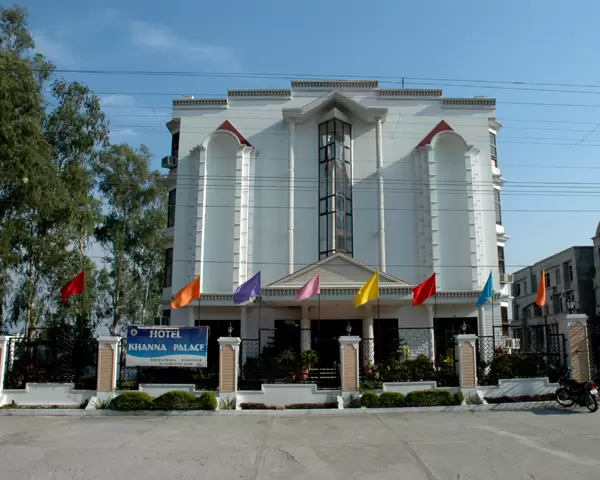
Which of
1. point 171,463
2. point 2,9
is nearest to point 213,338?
point 171,463

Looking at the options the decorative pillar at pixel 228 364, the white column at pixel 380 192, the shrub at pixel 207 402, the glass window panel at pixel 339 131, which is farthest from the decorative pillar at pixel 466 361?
the glass window panel at pixel 339 131

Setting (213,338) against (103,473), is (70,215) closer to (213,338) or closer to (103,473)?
(213,338)

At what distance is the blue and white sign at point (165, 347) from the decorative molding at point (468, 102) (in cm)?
1687

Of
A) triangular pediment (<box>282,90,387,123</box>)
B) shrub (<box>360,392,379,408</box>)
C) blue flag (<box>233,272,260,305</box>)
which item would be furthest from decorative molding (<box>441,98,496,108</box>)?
shrub (<box>360,392,379,408</box>)

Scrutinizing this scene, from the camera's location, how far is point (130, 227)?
A: 111 feet

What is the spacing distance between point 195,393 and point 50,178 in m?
11.2

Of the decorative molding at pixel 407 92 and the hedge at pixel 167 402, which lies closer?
the hedge at pixel 167 402

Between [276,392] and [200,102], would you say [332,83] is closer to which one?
[200,102]

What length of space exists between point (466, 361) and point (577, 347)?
3550mm

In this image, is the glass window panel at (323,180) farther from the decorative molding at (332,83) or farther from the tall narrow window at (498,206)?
the tall narrow window at (498,206)

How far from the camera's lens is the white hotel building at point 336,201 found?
2323 cm

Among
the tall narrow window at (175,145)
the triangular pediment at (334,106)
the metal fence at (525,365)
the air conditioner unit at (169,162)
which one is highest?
the triangular pediment at (334,106)

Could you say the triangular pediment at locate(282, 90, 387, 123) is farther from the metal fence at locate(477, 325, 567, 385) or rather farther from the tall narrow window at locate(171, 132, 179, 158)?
the metal fence at locate(477, 325, 567, 385)

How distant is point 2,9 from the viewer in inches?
889
